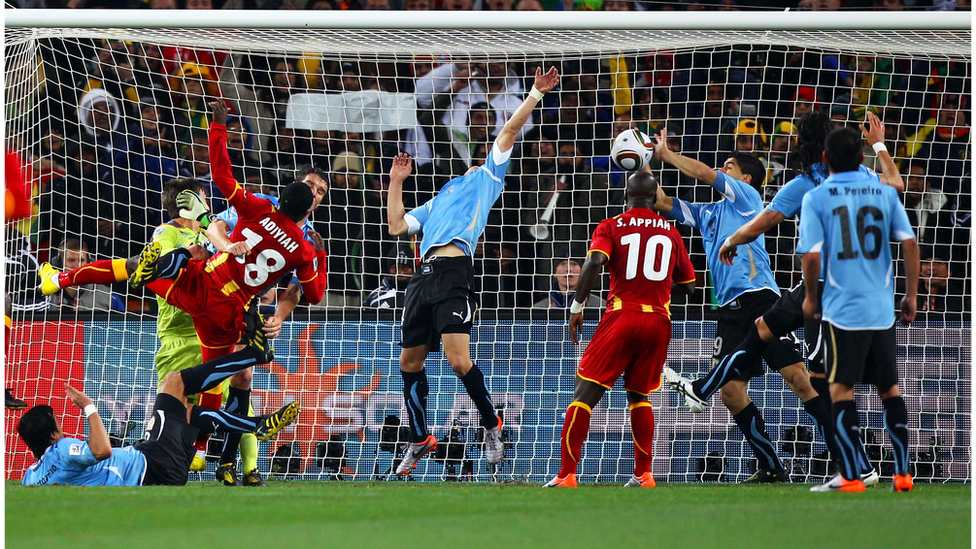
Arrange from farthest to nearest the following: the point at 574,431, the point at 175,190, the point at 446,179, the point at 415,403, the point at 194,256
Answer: the point at 446,179 < the point at 175,190 < the point at 194,256 < the point at 415,403 < the point at 574,431

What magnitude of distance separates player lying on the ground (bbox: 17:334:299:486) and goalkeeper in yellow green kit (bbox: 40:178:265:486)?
40cm

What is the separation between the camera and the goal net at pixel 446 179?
25.5 ft

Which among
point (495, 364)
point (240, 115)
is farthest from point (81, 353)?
point (495, 364)

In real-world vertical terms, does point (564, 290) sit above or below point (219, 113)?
below

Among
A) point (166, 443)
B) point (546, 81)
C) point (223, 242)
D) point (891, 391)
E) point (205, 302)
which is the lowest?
point (166, 443)

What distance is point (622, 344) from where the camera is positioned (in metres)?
5.65

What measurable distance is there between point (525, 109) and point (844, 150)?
Answer: 6.74 ft

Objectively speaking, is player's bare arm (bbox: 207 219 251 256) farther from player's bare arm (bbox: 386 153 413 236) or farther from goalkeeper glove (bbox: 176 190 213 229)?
player's bare arm (bbox: 386 153 413 236)

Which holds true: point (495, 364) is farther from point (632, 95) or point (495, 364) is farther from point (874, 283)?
point (874, 283)

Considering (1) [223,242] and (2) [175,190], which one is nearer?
(1) [223,242]

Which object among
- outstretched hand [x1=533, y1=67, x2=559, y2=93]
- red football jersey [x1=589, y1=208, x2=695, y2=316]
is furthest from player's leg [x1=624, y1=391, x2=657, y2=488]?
outstretched hand [x1=533, y1=67, x2=559, y2=93]

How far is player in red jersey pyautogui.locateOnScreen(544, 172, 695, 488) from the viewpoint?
5.65 metres

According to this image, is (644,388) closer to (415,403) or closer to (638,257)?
(638,257)

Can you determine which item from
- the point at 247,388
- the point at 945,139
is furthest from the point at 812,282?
the point at 945,139
